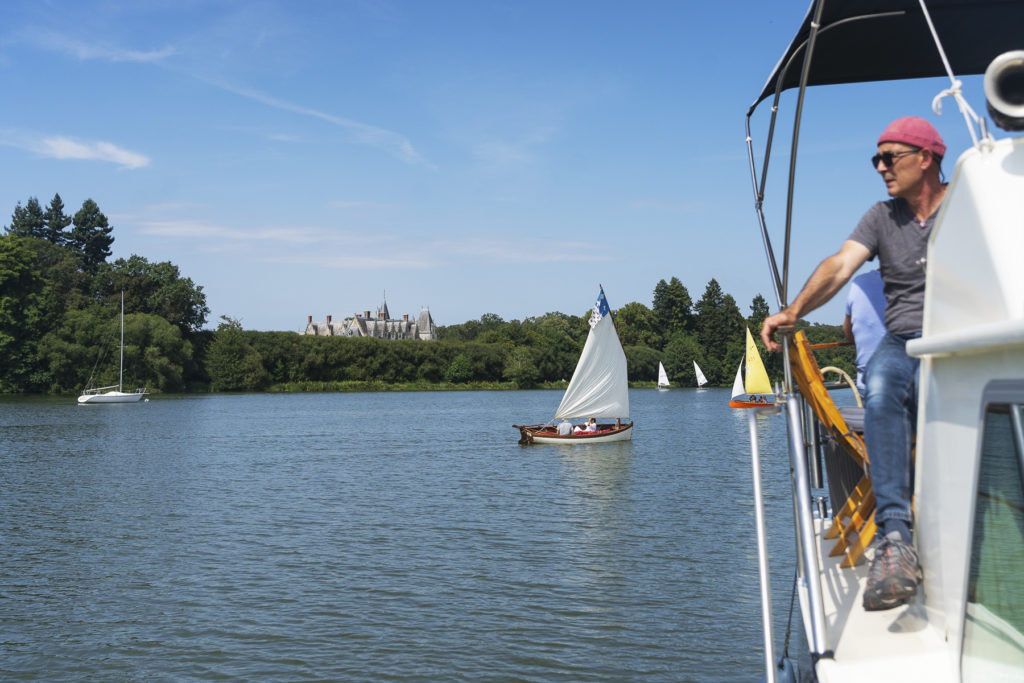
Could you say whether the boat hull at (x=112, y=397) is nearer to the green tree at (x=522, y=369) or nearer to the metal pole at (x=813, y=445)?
the green tree at (x=522, y=369)

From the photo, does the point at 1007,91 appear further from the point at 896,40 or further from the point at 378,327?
the point at 378,327

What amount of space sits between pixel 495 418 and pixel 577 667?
47.4 meters

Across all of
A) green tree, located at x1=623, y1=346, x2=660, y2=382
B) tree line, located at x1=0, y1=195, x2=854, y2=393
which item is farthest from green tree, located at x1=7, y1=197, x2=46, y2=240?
green tree, located at x1=623, y1=346, x2=660, y2=382

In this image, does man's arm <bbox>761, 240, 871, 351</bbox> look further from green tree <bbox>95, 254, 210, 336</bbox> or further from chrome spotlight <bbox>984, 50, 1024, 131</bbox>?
green tree <bbox>95, 254, 210, 336</bbox>

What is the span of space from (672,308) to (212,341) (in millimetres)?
64807

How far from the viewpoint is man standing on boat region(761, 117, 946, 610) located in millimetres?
3326

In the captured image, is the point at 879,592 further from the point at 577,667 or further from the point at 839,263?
the point at 577,667

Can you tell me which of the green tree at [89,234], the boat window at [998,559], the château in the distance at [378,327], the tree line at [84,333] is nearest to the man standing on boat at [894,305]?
the boat window at [998,559]

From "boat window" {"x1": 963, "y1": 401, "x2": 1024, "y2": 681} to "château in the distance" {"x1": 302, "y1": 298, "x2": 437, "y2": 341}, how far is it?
16825cm

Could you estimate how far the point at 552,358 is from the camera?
110562mm

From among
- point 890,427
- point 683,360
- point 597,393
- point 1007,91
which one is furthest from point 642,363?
point 1007,91

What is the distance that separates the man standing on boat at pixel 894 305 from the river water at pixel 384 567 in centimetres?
621

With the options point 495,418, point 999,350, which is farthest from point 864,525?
point 495,418

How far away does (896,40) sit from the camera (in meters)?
4.82
